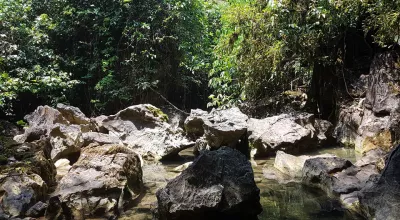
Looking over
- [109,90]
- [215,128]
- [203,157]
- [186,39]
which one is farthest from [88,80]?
[203,157]

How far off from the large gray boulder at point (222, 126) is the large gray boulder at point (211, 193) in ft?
11.7

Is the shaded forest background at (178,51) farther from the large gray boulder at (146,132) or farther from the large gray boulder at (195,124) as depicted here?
the large gray boulder at (146,132)

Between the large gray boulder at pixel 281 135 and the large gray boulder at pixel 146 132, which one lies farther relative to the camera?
the large gray boulder at pixel 146 132

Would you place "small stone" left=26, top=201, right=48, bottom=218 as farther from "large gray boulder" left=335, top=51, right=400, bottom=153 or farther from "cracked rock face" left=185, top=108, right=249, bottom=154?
"large gray boulder" left=335, top=51, right=400, bottom=153

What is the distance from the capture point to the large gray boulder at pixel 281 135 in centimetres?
775

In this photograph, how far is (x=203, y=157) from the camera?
416 cm

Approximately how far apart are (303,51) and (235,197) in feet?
20.6

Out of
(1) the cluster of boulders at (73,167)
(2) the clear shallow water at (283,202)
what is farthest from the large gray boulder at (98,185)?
(2) the clear shallow water at (283,202)

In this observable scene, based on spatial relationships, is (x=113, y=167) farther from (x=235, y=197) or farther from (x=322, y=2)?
(x=322, y=2)

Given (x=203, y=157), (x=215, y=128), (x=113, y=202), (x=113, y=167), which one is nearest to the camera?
(x=203, y=157)

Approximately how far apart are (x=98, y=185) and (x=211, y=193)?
5.15ft

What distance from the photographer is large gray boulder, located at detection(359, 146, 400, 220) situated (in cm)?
345

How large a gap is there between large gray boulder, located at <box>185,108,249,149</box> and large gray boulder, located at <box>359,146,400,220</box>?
401cm

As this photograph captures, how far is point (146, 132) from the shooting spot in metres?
8.95
